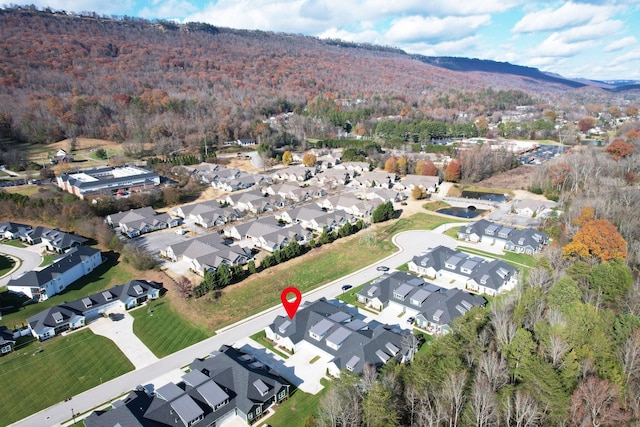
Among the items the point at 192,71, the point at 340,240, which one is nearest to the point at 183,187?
the point at 340,240

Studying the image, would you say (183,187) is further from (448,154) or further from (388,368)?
(448,154)

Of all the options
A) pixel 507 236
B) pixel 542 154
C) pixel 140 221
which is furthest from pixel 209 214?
pixel 542 154

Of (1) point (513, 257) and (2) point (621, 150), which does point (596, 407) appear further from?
(2) point (621, 150)

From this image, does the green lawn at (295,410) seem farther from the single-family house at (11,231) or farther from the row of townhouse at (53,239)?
the single-family house at (11,231)

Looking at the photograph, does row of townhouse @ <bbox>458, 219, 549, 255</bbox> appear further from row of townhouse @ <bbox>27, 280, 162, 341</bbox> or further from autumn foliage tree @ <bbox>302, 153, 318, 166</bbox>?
autumn foliage tree @ <bbox>302, 153, 318, 166</bbox>

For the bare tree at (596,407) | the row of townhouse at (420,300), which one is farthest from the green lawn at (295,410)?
the bare tree at (596,407)

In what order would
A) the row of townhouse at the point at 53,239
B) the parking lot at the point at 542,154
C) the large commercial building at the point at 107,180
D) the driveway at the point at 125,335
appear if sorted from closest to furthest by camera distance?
the driveway at the point at 125,335, the row of townhouse at the point at 53,239, the large commercial building at the point at 107,180, the parking lot at the point at 542,154

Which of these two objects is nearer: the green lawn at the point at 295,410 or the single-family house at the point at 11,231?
the green lawn at the point at 295,410

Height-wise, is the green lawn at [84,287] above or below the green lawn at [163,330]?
above
